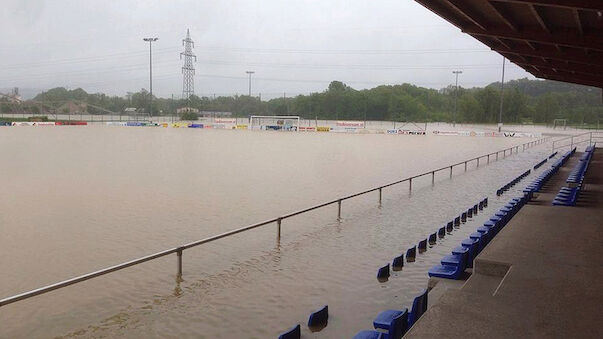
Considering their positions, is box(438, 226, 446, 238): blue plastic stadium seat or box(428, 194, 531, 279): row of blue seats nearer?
box(428, 194, 531, 279): row of blue seats

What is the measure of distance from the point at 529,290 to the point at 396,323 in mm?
1894

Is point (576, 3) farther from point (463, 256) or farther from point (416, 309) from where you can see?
point (416, 309)

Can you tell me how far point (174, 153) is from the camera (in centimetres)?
2809

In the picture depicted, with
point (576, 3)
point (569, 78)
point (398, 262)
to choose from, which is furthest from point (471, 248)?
point (569, 78)

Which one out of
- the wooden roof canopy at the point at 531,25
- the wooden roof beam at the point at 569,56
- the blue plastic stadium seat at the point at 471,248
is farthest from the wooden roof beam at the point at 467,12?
the blue plastic stadium seat at the point at 471,248

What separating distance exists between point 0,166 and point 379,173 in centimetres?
1496

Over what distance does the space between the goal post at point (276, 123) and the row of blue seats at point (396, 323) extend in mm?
60481

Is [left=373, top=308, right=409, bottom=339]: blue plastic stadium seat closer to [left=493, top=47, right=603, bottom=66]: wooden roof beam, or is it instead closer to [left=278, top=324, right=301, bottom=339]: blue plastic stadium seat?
[left=278, top=324, right=301, bottom=339]: blue plastic stadium seat

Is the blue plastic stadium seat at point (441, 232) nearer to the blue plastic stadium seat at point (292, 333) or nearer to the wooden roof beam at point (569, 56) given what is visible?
the blue plastic stadium seat at point (292, 333)

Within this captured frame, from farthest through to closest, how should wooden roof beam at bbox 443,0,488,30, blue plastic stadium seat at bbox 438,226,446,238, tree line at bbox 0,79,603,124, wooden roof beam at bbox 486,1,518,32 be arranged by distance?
tree line at bbox 0,79,603,124 → blue plastic stadium seat at bbox 438,226,446,238 → wooden roof beam at bbox 486,1,518,32 → wooden roof beam at bbox 443,0,488,30

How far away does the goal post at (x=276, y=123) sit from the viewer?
6562 centimetres

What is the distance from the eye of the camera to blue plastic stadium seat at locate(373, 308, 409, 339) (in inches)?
177

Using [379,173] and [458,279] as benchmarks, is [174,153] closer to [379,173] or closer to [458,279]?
[379,173]

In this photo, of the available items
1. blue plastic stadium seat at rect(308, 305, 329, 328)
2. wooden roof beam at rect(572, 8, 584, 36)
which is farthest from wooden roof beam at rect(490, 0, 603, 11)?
blue plastic stadium seat at rect(308, 305, 329, 328)
